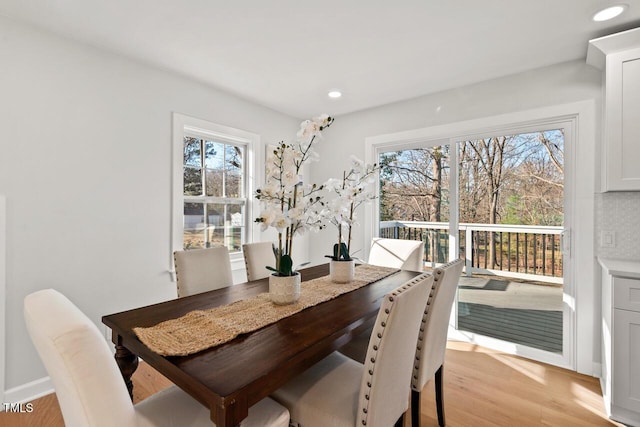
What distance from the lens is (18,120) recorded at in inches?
78.9

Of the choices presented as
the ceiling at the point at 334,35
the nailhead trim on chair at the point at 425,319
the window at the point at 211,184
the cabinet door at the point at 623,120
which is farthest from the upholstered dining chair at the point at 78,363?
the cabinet door at the point at 623,120

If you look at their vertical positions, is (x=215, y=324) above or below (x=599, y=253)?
below

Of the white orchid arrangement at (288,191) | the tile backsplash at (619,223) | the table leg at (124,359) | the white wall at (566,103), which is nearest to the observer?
the table leg at (124,359)

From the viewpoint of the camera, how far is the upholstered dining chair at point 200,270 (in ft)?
6.61

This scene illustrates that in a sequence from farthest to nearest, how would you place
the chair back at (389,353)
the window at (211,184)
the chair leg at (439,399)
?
the window at (211,184) < the chair leg at (439,399) < the chair back at (389,353)

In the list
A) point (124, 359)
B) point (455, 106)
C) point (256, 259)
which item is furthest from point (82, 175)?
point (455, 106)

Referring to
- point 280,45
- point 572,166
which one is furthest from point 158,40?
point 572,166

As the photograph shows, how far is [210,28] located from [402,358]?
2.30 m

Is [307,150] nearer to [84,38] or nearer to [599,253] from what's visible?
[84,38]

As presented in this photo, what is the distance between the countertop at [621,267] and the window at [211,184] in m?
3.10

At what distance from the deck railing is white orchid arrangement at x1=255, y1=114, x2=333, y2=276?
2.12 meters

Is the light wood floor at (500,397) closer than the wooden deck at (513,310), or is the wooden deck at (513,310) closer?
the light wood floor at (500,397)

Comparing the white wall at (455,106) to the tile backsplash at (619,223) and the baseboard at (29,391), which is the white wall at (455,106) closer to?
the tile backsplash at (619,223)

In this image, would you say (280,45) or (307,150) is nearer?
(307,150)
